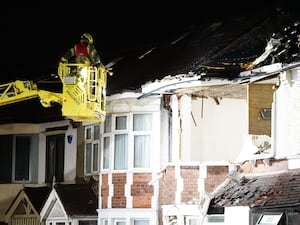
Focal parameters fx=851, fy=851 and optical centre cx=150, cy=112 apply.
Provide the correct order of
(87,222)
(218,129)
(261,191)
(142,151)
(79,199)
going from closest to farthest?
(261,191)
(218,129)
(142,151)
(87,222)
(79,199)

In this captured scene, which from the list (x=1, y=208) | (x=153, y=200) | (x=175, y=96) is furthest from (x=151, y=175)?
(x=1, y=208)

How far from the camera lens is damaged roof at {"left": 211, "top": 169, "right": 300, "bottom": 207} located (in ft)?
69.0

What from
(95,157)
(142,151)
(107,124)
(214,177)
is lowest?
(214,177)

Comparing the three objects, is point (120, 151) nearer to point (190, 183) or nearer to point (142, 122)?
point (142, 122)

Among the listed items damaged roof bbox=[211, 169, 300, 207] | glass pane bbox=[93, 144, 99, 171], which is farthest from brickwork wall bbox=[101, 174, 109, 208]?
damaged roof bbox=[211, 169, 300, 207]

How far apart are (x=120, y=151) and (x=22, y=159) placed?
824cm

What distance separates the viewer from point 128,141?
1096 inches

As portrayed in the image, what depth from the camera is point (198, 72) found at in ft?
81.6

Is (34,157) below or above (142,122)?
below

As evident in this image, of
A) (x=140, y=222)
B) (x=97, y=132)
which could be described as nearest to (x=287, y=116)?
(x=140, y=222)

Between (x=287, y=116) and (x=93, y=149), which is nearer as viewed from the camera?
(x=287, y=116)

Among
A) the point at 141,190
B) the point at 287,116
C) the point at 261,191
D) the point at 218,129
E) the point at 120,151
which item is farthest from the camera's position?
the point at 120,151

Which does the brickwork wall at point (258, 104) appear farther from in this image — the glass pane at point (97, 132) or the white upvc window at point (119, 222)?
the glass pane at point (97, 132)

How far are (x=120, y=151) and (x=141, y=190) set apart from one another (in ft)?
5.47
